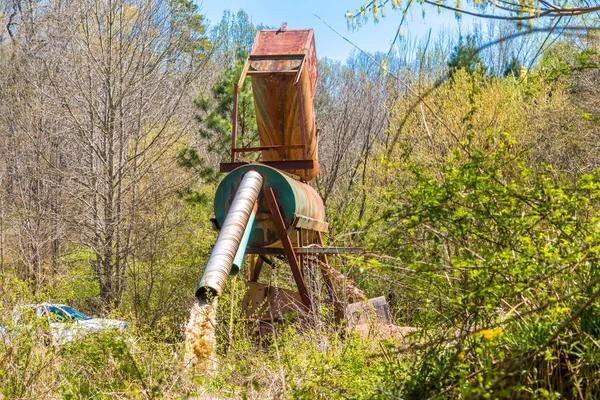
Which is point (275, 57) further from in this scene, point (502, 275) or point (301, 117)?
point (502, 275)

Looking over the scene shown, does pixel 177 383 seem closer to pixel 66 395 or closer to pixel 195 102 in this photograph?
pixel 66 395

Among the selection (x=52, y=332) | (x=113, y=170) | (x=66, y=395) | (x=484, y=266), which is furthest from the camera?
(x=113, y=170)

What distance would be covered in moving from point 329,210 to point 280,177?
6.47 metres

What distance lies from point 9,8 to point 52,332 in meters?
21.3

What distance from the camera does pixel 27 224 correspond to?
18.6 metres

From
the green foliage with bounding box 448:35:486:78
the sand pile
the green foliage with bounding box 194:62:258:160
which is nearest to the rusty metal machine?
the sand pile

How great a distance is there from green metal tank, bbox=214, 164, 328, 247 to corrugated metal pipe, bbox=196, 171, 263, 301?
0.61ft

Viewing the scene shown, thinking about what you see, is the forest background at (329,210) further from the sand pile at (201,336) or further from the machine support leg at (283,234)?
the machine support leg at (283,234)

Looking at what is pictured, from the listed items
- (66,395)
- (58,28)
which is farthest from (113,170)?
(66,395)

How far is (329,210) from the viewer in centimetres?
1673

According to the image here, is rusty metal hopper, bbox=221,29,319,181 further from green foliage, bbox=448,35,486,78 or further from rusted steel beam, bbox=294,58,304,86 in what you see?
green foliage, bbox=448,35,486,78

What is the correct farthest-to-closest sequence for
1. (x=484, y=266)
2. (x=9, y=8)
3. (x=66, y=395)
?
(x=9, y=8), (x=66, y=395), (x=484, y=266)

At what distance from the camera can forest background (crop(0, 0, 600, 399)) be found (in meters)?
3.87

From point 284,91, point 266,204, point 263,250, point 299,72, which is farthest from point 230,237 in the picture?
point 284,91
